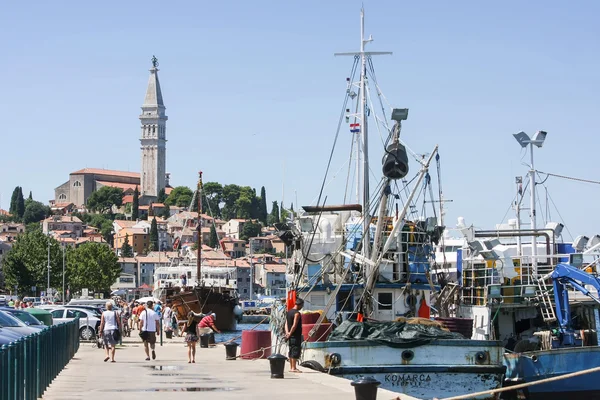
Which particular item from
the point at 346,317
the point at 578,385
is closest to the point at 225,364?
the point at 346,317

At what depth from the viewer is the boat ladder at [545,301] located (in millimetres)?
30494

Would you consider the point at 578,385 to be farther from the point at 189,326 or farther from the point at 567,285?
the point at 189,326

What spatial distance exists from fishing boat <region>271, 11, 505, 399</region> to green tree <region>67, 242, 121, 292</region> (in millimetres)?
109046

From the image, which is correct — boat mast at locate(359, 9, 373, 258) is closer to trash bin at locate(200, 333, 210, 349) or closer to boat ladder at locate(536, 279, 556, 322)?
boat ladder at locate(536, 279, 556, 322)

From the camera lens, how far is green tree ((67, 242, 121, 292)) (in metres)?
144

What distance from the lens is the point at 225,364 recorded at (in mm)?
28375

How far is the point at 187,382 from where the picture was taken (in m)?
22.2

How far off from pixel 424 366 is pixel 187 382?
18.3 feet

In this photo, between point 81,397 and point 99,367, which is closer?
point 81,397

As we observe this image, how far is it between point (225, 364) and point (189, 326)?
198 centimetres

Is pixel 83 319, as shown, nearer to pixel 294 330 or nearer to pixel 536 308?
pixel 536 308

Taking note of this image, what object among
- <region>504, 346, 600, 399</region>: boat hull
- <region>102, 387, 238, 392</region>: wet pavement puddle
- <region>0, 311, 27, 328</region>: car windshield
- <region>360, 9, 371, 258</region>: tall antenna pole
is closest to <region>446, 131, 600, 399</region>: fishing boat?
<region>504, 346, 600, 399</region>: boat hull

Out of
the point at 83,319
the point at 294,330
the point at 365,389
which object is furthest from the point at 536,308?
the point at 83,319

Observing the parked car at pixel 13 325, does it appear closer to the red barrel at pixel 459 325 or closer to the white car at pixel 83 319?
the red barrel at pixel 459 325
